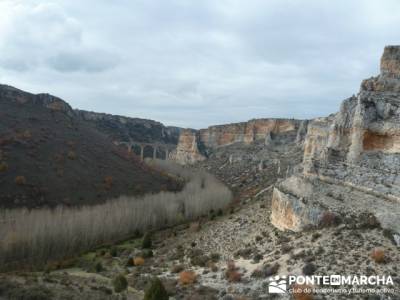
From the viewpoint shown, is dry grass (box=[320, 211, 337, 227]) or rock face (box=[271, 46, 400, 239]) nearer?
rock face (box=[271, 46, 400, 239])

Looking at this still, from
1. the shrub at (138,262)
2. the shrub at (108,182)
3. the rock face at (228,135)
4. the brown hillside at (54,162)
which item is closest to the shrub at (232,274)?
the shrub at (138,262)

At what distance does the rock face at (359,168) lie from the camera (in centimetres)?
1563

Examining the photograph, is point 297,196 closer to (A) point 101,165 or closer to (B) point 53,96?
(A) point 101,165

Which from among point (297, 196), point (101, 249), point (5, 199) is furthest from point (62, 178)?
point (297, 196)

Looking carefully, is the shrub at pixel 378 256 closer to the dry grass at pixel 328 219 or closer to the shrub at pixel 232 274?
the dry grass at pixel 328 219

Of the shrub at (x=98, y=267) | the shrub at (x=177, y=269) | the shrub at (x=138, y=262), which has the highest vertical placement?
the shrub at (x=177, y=269)

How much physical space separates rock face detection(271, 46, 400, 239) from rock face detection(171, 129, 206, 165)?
7351 cm

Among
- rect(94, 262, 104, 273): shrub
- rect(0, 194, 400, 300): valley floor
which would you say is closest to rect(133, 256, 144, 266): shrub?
rect(0, 194, 400, 300): valley floor

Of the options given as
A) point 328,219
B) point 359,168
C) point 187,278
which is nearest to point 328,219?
point 328,219

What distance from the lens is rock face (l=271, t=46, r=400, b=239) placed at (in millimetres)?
15633

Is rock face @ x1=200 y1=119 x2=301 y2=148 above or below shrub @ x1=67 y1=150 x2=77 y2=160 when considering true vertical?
above

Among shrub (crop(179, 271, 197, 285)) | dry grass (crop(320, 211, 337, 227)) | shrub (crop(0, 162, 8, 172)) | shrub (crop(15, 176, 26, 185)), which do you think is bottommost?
shrub (crop(179, 271, 197, 285))

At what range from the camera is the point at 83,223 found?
30297 millimetres

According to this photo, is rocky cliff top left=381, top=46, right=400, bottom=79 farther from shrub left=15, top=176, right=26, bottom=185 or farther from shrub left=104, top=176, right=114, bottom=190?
shrub left=104, top=176, right=114, bottom=190
